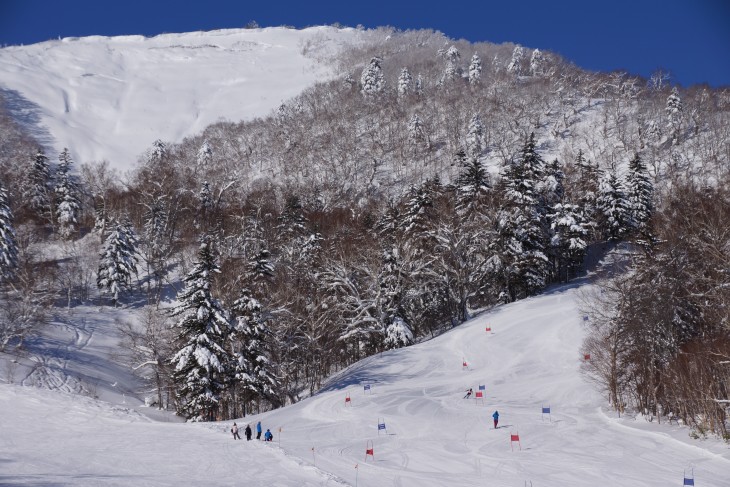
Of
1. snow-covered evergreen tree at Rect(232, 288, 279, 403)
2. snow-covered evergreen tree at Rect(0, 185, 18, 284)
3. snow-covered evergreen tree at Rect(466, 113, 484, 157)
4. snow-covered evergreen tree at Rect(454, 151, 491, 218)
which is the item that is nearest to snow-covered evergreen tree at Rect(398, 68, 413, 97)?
snow-covered evergreen tree at Rect(466, 113, 484, 157)

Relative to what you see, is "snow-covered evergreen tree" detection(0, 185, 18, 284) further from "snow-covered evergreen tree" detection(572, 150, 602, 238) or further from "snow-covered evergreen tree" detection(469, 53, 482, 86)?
"snow-covered evergreen tree" detection(469, 53, 482, 86)

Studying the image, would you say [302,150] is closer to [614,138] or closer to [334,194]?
[334,194]

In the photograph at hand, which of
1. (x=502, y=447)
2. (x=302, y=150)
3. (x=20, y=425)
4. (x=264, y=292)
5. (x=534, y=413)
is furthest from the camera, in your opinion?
(x=302, y=150)

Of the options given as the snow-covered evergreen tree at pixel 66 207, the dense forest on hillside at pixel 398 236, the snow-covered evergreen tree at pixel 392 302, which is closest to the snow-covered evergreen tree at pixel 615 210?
the dense forest on hillside at pixel 398 236

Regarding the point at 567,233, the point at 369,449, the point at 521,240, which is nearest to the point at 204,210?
the point at 521,240

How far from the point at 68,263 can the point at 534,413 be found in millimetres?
61919

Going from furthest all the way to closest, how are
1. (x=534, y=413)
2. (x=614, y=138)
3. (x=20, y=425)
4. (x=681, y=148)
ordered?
(x=614, y=138)
(x=681, y=148)
(x=534, y=413)
(x=20, y=425)

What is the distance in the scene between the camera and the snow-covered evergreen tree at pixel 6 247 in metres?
52.9

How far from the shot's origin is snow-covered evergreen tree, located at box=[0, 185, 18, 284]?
174ft

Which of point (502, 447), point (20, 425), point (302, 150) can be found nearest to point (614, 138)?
point (302, 150)

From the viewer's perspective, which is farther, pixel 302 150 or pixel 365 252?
pixel 302 150

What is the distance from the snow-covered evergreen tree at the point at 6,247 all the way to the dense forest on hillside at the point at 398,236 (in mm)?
320

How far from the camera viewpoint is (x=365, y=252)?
170 feet

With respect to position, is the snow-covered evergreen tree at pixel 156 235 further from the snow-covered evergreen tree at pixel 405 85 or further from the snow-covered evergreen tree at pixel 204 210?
the snow-covered evergreen tree at pixel 405 85
